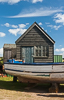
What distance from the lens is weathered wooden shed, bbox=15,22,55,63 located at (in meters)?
13.2

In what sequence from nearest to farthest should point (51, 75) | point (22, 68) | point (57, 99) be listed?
point (57, 99) → point (51, 75) → point (22, 68)

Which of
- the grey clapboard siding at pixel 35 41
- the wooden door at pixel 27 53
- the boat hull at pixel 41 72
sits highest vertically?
the grey clapboard siding at pixel 35 41

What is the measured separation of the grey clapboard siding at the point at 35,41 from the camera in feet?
43.4

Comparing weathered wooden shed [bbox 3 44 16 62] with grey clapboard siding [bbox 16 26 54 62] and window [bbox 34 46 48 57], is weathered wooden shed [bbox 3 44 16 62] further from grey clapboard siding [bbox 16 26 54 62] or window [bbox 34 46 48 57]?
window [bbox 34 46 48 57]

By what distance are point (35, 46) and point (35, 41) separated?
21.7 inches

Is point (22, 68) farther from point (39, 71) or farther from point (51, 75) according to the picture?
point (51, 75)

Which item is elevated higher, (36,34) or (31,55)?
(36,34)

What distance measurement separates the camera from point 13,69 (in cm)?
848

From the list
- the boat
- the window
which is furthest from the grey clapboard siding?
the boat

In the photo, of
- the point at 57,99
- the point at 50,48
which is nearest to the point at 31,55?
the point at 50,48

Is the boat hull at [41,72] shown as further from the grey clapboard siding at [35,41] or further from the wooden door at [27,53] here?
the grey clapboard siding at [35,41]

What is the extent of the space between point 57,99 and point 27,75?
2.46 meters

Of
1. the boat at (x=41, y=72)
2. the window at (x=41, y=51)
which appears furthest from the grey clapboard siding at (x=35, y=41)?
the boat at (x=41, y=72)

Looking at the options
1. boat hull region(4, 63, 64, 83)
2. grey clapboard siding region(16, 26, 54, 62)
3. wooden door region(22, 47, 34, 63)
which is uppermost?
grey clapboard siding region(16, 26, 54, 62)
